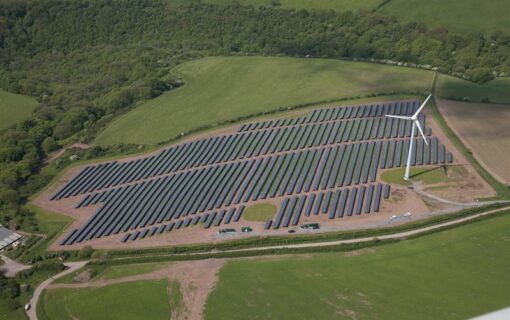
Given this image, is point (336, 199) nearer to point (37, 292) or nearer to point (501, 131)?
point (501, 131)

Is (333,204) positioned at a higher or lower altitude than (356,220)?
higher

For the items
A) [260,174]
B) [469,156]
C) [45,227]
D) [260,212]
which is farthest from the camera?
[260,174]

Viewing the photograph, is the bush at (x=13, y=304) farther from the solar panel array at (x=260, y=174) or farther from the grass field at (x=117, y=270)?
the solar panel array at (x=260, y=174)

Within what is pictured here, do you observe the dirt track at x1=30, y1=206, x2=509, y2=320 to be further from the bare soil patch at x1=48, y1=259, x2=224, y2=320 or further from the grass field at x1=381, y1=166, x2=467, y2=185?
the grass field at x1=381, y1=166, x2=467, y2=185

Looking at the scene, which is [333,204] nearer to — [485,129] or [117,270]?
[117,270]

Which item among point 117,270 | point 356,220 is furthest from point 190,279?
point 356,220

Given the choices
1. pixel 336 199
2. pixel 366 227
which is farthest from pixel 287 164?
pixel 366 227
